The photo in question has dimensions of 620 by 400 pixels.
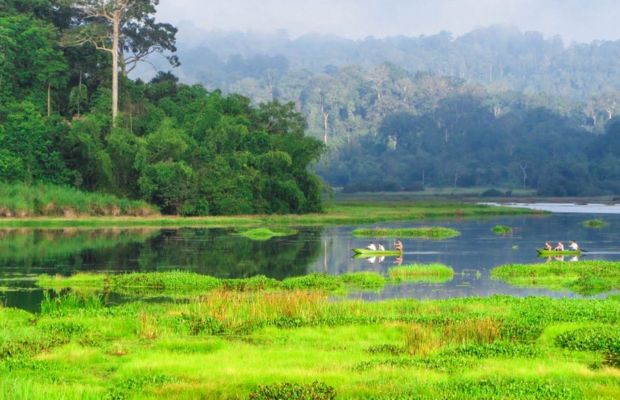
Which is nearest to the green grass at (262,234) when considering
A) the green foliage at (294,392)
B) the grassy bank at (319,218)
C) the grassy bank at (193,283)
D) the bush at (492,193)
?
the grassy bank at (319,218)

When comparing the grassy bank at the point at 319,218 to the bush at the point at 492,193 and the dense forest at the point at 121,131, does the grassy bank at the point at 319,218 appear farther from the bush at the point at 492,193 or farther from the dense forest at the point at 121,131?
the bush at the point at 492,193

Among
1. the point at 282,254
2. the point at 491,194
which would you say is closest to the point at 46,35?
the point at 282,254

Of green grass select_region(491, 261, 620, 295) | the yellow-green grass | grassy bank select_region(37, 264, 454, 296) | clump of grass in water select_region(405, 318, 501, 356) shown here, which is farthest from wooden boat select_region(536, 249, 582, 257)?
clump of grass in water select_region(405, 318, 501, 356)

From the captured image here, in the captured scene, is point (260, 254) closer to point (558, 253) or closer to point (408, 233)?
point (558, 253)

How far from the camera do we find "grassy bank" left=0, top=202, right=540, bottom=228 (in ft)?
264

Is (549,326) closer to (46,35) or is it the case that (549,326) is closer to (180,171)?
(180,171)

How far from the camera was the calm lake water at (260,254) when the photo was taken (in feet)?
137

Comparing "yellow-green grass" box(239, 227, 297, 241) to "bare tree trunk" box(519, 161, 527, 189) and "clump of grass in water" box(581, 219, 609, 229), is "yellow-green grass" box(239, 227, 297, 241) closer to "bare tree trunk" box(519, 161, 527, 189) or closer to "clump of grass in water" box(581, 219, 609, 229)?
"clump of grass in water" box(581, 219, 609, 229)

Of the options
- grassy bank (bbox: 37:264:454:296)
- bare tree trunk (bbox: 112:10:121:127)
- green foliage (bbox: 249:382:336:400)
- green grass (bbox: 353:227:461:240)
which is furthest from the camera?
bare tree trunk (bbox: 112:10:121:127)

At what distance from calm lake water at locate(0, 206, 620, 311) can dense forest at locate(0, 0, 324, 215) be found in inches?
600

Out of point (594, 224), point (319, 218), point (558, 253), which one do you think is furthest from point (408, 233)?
point (594, 224)

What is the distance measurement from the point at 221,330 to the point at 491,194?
149 m

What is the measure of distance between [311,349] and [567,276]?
2548 cm

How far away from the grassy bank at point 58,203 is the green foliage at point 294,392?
68.5 m
